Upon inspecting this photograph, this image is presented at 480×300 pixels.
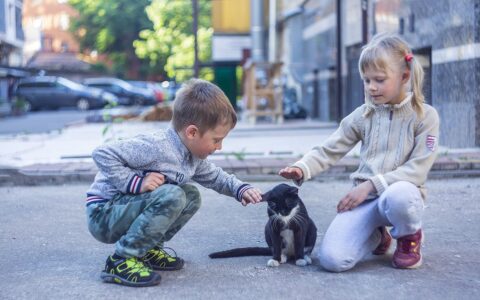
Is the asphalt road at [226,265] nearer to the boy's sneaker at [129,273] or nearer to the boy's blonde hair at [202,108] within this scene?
the boy's sneaker at [129,273]

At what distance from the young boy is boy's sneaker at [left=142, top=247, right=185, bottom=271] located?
0.49 ft

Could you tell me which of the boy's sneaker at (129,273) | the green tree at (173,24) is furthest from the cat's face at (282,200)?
the green tree at (173,24)

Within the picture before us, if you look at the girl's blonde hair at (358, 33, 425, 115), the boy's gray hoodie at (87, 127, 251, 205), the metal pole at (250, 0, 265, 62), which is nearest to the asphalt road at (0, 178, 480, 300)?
the boy's gray hoodie at (87, 127, 251, 205)

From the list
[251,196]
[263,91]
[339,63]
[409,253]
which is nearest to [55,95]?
[263,91]

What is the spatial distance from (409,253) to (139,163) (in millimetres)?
1486

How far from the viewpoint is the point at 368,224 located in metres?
3.92

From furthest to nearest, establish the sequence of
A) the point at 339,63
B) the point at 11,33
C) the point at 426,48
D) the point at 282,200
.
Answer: the point at 11,33 → the point at 339,63 → the point at 426,48 → the point at 282,200

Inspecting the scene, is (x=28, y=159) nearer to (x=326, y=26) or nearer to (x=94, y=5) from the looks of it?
(x=326, y=26)

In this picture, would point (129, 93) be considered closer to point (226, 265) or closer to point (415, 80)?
point (226, 265)

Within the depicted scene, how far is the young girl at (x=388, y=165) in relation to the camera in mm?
3750

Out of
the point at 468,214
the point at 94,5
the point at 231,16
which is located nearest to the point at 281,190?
the point at 468,214

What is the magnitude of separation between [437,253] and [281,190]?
111cm

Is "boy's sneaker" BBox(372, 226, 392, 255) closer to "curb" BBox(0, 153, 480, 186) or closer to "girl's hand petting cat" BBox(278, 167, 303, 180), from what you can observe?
"girl's hand petting cat" BBox(278, 167, 303, 180)

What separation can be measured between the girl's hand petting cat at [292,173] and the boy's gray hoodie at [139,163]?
24 cm
